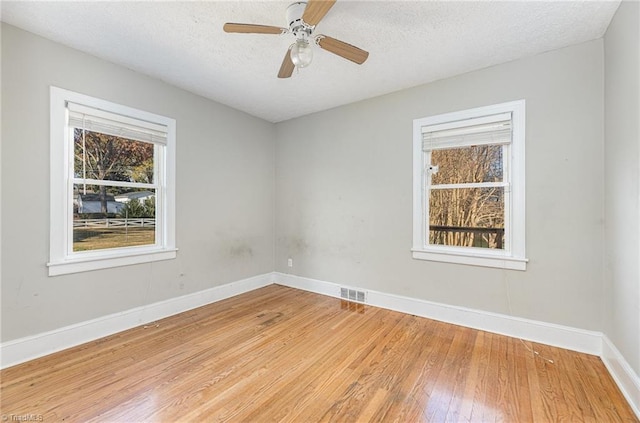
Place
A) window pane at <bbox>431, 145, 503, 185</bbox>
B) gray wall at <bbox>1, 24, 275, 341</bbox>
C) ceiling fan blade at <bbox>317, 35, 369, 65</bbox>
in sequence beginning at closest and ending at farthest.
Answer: ceiling fan blade at <bbox>317, 35, 369, 65</bbox> < gray wall at <bbox>1, 24, 275, 341</bbox> < window pane at <bbox>431, 145, 503, 185</bbox>

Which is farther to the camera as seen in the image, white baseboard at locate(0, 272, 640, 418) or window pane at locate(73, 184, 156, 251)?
window pane at locate(73, 184, 156, 251)

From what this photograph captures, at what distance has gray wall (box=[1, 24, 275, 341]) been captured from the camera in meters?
2.13

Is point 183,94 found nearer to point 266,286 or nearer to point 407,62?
point 407,62

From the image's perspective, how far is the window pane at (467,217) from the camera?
2.80 metres

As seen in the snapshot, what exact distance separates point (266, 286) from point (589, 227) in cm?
384

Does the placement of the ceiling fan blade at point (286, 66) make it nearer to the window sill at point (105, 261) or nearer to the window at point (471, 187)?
the window at point (471, 187)

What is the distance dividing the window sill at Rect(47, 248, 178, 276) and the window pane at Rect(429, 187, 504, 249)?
3.09 metres

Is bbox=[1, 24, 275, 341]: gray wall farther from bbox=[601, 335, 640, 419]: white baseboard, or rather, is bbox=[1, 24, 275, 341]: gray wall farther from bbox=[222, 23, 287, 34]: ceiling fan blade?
bbox=[601, 335, 640, 419]: white baseboard

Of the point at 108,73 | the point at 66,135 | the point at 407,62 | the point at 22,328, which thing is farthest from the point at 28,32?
the point at 407,62

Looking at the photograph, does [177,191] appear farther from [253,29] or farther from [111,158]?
[253,29]

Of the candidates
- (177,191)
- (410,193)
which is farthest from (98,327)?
(410,193)

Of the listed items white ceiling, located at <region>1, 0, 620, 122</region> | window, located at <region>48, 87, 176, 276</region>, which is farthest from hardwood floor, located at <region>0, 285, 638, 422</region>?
white ceiling, located at <region>1, 0, 620, 122</region>

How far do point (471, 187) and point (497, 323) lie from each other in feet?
4.54

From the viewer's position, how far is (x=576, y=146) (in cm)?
235
